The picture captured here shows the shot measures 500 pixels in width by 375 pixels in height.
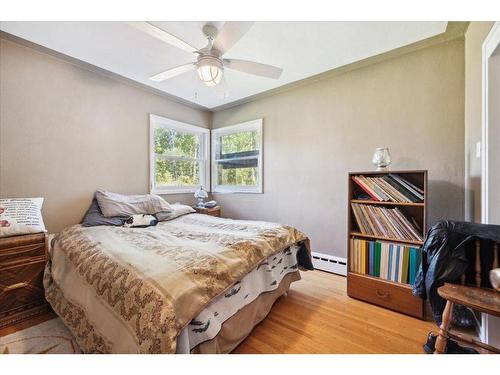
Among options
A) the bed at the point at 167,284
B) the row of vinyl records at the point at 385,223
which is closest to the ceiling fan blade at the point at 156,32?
the bed at the point at 167,284

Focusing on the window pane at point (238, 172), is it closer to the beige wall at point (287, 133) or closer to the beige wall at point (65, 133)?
the beige wall at point (287, 133)

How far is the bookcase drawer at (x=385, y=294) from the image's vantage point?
1.70 m

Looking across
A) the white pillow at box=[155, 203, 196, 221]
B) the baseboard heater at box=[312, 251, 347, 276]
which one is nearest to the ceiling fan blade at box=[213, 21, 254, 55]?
the white pillow at box=[155, 203, 196, 221]

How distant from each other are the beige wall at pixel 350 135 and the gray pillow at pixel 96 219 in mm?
1711

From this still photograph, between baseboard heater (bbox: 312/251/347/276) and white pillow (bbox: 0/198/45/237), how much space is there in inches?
109

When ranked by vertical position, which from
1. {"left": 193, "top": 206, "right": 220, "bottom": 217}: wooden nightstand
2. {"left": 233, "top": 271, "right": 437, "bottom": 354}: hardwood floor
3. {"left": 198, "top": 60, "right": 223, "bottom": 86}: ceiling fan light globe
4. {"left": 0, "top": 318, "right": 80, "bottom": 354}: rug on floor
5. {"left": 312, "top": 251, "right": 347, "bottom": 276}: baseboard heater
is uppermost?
{"left": 198, "top": 60, "right": 223, "bottom": 86}: ceiling fan light globe

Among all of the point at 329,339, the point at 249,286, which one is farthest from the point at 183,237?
the point at 329,339

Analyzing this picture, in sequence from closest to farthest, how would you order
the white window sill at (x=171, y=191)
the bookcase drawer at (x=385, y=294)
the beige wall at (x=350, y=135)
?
1. the bookcase drawer at (x=385, y=294)
2. the beige wall at (x=350, y=135)
3. the white window sill at (x=171, y=191)

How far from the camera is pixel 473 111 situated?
1678 millimetres

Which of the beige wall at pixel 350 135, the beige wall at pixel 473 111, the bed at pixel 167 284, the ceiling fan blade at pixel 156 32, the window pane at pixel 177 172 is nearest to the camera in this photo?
the bed at pixel 167 284

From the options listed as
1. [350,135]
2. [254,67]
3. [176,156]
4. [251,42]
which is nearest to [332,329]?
[350,135]

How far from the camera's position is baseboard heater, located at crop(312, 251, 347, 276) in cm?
251

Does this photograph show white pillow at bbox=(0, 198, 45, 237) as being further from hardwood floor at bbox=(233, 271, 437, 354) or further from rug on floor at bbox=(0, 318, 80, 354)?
hardwood floor at bbox=(233, 271, 437, 354)
